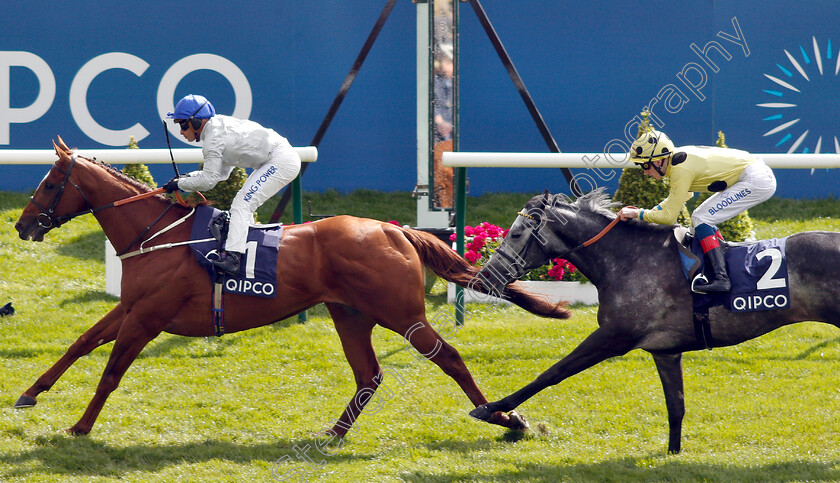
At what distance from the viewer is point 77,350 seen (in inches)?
245

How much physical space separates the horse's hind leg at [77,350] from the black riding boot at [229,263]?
2.65ft

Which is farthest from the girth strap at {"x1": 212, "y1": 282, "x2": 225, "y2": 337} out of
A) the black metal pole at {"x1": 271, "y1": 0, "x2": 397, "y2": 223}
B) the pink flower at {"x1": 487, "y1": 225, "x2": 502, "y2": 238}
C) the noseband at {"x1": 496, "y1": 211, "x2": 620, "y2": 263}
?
Result: the black metal pole at {"x1": 271, "y1": 0, "x2": 397, "y2": 223}

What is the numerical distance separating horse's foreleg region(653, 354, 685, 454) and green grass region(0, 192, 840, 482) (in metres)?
0.14

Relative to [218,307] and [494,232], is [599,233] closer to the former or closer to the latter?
[218,307]

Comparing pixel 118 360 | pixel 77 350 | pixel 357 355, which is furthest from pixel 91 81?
pixel 357 355

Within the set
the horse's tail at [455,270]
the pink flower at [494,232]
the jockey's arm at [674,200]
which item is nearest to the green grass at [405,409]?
the pink flower at [494,232]

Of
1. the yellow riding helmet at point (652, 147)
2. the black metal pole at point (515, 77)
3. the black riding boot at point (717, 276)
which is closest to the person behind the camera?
the black riding boot at point (717, 276)

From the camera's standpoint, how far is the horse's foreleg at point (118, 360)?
19.4ft

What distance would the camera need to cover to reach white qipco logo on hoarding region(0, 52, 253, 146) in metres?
11.2

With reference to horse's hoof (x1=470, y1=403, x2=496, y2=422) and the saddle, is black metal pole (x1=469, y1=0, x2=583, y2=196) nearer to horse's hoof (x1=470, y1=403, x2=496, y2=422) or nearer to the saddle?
the saddle

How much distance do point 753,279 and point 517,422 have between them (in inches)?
68.0

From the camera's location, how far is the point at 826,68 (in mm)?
11219

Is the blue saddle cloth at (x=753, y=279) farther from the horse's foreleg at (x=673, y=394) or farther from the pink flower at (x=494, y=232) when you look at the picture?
the pink flower at (x=494, y=232)

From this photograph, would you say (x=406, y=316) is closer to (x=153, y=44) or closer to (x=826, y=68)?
(x=153, y=44)
